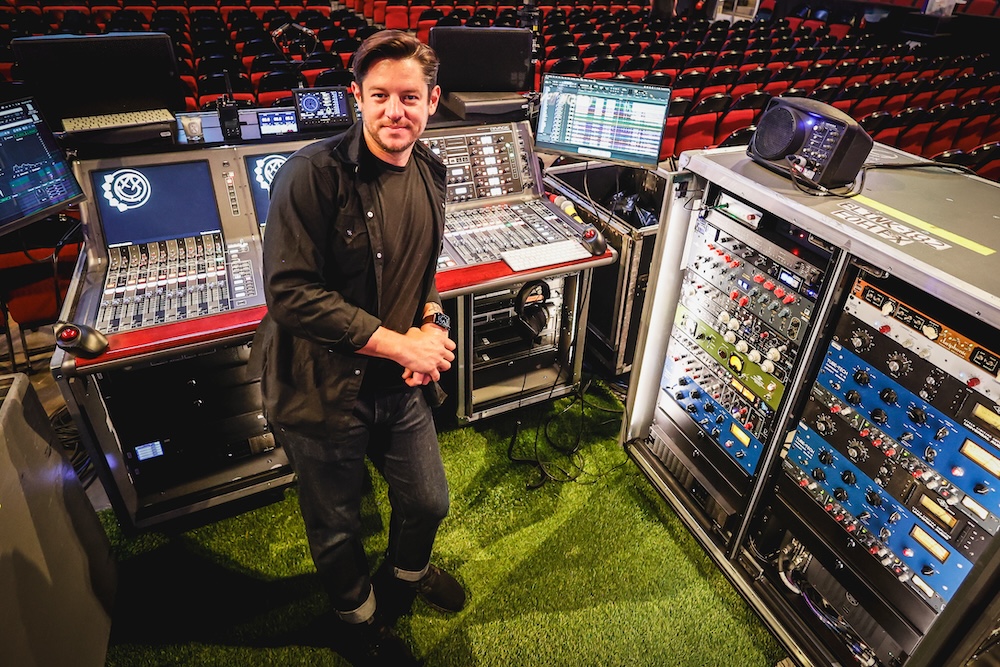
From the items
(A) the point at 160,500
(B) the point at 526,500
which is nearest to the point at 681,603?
(B) the point at 526,500

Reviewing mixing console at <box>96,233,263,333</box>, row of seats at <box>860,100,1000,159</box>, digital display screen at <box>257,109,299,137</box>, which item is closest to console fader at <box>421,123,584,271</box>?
digital display screen at <box>257,109,299,137</box>

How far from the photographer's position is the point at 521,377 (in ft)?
9.90

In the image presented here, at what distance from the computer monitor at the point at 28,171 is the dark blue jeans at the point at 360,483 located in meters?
1.32

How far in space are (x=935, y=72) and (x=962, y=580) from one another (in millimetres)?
9988

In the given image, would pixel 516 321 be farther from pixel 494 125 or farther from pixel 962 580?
pixel 962 580

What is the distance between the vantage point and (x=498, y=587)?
7.20 feet

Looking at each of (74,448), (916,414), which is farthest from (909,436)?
(74,448)

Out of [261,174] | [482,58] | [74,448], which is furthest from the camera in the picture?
[482,58]

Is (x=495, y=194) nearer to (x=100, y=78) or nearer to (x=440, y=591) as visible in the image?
(x=100, y=78)

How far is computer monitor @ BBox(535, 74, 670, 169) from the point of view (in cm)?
271

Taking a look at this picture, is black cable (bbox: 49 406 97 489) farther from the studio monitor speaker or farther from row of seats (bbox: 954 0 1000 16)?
row of seats (bbox: 954 0 1000 16)

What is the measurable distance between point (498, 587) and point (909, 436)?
1408 mm

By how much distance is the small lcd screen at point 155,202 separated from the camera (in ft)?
7.49

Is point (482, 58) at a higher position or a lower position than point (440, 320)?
higher
